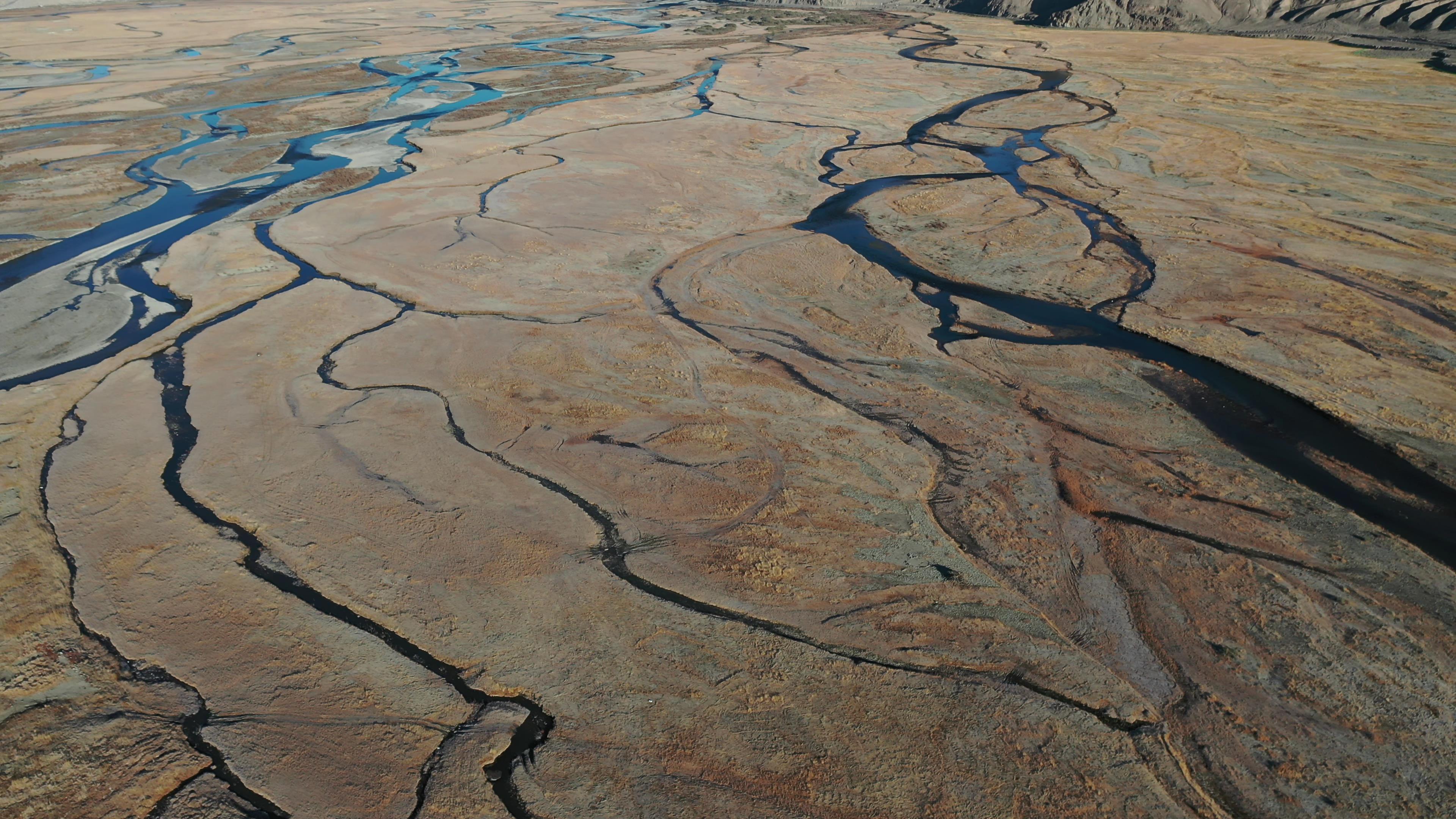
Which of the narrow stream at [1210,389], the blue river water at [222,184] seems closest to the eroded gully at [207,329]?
the blue river water at [222,184]

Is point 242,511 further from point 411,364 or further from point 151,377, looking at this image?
point 151,377

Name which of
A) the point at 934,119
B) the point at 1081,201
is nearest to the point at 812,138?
the point at 934,119

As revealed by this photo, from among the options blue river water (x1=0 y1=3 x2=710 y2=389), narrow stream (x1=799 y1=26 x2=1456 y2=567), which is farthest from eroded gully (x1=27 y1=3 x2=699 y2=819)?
narrow stream (x1=799 y1=26 x2=1456 y2=567)

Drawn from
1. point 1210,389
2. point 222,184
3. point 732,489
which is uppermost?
point 222,184

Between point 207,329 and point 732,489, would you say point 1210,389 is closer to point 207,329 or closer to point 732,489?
point 732,489

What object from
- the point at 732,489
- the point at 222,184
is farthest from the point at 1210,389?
the point at 222,184

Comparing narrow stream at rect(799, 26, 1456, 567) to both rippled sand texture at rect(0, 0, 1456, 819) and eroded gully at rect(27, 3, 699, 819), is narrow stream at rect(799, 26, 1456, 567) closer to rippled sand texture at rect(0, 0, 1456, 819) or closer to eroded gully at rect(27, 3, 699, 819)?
rippled sand texture at rect(0, 0, 1456, 819)

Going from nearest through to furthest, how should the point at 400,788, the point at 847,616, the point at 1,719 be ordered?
1. the point at 400,788
2. the point at 1,719
3. the point at 847,616

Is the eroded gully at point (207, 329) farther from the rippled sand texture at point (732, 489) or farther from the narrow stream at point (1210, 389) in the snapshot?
the narrow stream at point (1210, 389)
